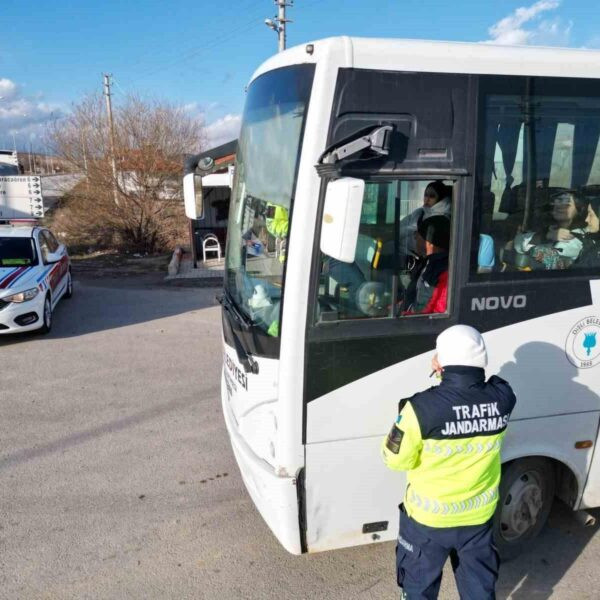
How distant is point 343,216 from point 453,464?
120cm

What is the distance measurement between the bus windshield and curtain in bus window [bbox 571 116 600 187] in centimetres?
165

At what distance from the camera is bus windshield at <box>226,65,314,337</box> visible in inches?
107

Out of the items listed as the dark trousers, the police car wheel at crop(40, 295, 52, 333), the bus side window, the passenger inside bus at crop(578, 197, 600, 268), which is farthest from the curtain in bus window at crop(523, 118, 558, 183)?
the police car wheel at crop(40, 295, 52, 333)

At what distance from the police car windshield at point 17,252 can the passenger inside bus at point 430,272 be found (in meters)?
8.09

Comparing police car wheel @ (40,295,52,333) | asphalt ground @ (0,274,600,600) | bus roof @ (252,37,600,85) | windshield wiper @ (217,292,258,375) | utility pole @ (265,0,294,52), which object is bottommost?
asphalt ground @ (0,274,600,600)

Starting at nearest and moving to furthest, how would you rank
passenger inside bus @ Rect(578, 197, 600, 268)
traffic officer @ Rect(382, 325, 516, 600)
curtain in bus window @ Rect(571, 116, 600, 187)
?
traffic officer @ Rect(382, 325, 516, 600) → curtain in bus window @ Rect(571, 116, 600, 187) → passenger inside bus @ Rect(578, 197, 600, 268)

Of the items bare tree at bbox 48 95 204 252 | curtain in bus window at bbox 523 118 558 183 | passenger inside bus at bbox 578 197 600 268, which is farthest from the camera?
bare tree at bbox 48 95 204 252

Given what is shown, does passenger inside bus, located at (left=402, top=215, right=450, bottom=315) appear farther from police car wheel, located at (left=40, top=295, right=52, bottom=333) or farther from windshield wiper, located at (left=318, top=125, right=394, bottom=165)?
police car wheel, located at (left=40, top=295, right=52, bottom=333)

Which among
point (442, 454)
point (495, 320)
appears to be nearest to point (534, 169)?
point (495, 320)

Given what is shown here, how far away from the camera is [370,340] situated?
2758 mm

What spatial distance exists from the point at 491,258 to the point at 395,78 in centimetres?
112

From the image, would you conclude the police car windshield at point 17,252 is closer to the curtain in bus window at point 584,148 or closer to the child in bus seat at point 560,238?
the child in bus seat at point 560,238

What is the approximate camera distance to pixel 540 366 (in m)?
3.01

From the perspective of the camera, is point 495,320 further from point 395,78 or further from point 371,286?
point 395,78
